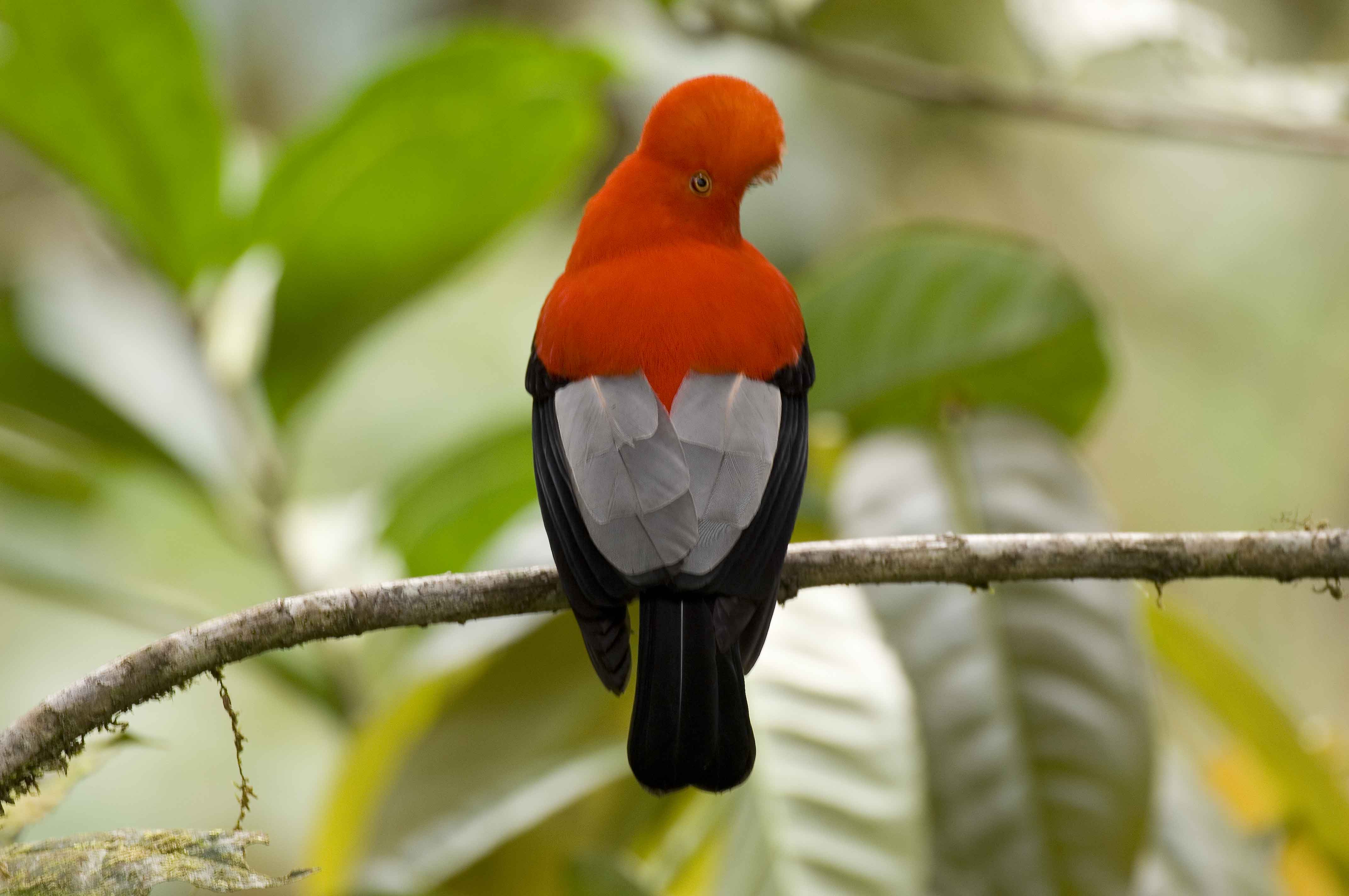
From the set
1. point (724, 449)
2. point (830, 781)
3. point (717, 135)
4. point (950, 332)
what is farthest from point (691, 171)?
point (830, 781)

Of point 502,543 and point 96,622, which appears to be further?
point 96,622

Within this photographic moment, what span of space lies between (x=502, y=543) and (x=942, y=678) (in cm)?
83

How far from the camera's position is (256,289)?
3078mm

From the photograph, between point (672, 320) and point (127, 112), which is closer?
point (672, 320)

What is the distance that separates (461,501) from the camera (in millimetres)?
2559

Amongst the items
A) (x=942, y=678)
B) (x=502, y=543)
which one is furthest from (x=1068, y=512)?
(x=502, y=543)

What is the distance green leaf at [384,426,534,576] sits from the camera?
2.55 m

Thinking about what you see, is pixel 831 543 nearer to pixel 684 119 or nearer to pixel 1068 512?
pixel 684 119

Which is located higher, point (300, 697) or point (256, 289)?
point (256, 289)

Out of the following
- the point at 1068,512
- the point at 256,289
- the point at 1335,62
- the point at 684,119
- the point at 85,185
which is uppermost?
the point at 85,185

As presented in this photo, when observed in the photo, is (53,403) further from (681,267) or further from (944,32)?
(944,32)

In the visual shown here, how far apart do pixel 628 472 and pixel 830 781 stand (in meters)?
0.66

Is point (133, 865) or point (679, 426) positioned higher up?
point (133, 865)

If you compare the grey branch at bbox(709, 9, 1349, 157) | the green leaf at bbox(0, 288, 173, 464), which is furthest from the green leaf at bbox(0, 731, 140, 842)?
the grey branch at bbox(709, 9, 1349, 157)
